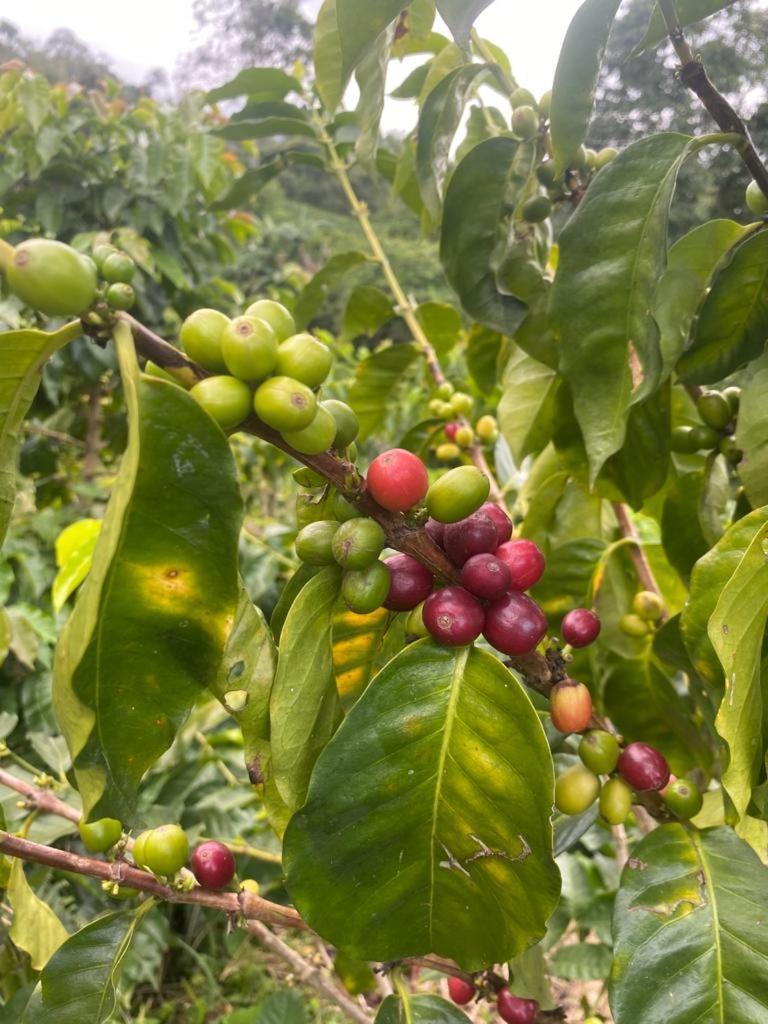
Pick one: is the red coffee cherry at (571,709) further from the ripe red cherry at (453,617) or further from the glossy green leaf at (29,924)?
the glossy green leaf at (29,924)

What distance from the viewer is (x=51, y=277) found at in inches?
17.0

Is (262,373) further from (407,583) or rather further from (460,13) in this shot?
(460,13)

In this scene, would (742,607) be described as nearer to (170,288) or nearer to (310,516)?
(310,516)

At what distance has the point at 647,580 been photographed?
3.51 feet

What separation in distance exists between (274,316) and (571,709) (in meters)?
0.42

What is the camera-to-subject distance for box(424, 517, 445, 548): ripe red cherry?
0.67 m

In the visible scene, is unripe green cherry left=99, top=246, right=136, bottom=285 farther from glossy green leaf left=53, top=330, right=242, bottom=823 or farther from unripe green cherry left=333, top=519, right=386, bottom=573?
unripe green cherry left=333, top=519, right=386, bottom=573

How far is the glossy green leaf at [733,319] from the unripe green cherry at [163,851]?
2.42 ft

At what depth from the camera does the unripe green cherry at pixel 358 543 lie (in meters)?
0.55

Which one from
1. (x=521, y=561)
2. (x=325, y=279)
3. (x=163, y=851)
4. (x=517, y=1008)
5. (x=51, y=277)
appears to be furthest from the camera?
(x=325, y=279)

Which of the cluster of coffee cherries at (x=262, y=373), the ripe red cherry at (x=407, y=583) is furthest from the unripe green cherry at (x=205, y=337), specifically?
the ripe red cherry at (x=407, y=583)

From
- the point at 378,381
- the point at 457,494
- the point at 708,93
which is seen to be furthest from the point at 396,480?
the point at 378,381

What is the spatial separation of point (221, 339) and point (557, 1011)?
848 millimetres

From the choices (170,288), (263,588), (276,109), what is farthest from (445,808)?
(170,288)
